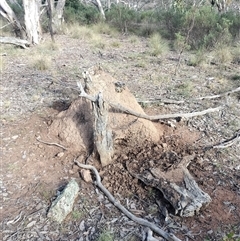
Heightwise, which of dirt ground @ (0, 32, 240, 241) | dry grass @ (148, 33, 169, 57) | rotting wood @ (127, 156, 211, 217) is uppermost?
rotting wood @ (127, 156, 211, 217)

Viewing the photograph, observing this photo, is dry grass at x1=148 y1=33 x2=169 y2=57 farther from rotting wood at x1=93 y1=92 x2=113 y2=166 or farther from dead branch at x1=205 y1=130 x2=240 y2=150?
rotting wood at x1=93 y1=92 x2=113 y2=166

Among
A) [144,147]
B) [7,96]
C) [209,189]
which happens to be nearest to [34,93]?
[7,96]

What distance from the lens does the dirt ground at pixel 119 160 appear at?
3117 mm

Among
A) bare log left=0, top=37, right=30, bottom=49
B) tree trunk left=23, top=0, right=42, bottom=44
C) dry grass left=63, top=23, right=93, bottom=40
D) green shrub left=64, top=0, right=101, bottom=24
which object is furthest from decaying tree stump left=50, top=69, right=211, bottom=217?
green shrub left=64, top=0, right=101, bottom=24

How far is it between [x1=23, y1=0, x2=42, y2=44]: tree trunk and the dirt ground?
126 inches

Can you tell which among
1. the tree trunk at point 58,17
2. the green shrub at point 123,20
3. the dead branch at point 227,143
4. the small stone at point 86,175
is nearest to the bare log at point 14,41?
the tree trunk at point 58,17

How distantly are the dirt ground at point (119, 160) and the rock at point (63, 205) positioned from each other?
0.21 ft

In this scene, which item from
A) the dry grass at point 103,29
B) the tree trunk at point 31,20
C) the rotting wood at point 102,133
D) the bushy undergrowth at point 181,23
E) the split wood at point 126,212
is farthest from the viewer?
the dry grass at point 103,29

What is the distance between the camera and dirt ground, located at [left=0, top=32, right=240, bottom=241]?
3.12 m

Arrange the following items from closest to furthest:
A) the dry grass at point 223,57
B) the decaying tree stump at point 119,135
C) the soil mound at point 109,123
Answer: the decaying tree stump at point 119,135 < the soil mound at point 109,123 < the dry grass at point 223,57

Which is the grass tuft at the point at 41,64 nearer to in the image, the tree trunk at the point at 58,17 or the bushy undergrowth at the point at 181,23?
the bushy undergrowth at the point at 181,23

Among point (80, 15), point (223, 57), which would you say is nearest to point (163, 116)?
point (223, 57)

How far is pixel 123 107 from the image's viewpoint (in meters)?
4.24

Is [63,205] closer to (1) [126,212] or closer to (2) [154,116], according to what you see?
(1) [126,212]
